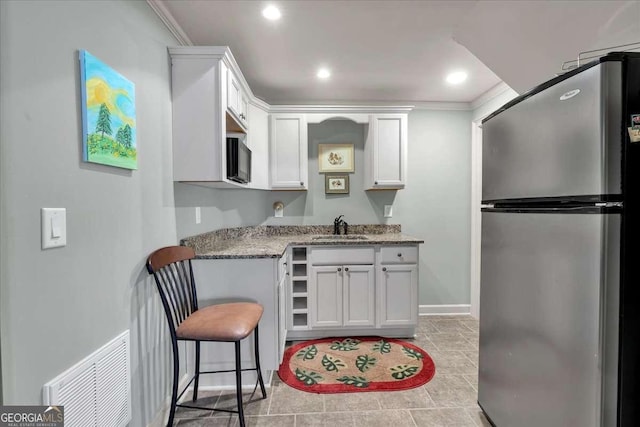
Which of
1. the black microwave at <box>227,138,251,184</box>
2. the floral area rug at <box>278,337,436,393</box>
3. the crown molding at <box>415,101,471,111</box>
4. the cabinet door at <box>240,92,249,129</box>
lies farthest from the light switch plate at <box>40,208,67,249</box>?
the crown molding at <box>415,101,471,111</box>

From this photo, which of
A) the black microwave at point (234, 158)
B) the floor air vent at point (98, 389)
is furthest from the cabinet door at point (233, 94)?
the floor air vent at point (98, 389)

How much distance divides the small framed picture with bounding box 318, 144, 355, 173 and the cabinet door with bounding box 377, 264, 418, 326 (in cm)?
123

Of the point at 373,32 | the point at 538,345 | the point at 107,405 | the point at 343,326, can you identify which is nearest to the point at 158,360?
the point at 107,405

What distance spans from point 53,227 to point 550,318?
5.96 ft

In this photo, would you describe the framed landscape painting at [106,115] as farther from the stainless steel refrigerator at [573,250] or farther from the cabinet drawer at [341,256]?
the stainless steel refrigerator at [573,250]

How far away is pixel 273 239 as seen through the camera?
2.89 m

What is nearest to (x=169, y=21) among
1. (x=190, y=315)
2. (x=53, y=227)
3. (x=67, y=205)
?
(x=67, y=205)

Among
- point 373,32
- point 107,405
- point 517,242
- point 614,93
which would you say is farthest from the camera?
point 373,32

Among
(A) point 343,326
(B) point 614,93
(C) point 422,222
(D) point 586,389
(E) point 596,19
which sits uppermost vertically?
(E) point 596,19

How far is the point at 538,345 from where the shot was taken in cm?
116

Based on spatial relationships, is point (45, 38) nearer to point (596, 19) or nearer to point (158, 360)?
point (158, 360)

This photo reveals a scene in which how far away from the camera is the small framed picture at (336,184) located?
3.22 meters

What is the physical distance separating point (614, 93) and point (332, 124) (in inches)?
99.8

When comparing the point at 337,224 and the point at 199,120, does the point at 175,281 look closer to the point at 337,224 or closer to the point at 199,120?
the point at 199,120
